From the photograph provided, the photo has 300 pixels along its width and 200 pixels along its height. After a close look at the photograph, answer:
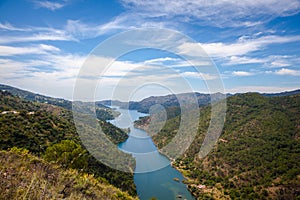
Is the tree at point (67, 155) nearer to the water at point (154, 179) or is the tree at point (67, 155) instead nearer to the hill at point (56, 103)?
the water at point (154, 179)

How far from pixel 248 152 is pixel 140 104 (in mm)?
76345

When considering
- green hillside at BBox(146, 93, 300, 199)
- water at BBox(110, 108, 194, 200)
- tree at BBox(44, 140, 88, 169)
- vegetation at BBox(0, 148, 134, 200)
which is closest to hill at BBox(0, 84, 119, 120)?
green hillside at BBox(146, 93, 300, 199)

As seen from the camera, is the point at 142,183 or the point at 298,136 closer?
the point at 142,183

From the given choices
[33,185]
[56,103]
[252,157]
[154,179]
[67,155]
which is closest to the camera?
[33,185]

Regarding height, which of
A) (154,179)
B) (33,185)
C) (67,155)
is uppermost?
(33,185)

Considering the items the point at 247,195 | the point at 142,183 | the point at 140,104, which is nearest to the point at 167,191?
the point at 142,183

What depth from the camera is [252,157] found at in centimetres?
2866

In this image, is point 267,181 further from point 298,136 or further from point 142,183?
point 142,183

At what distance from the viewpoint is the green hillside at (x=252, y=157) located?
912 inches

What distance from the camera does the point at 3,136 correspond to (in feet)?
45.3

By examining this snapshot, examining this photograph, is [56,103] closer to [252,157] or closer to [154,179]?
[154,179]

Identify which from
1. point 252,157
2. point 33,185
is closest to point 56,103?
point 252,157

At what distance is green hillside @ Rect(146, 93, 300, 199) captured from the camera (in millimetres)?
23156

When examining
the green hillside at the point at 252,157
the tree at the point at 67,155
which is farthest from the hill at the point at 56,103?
the tree at the point at 67,155
